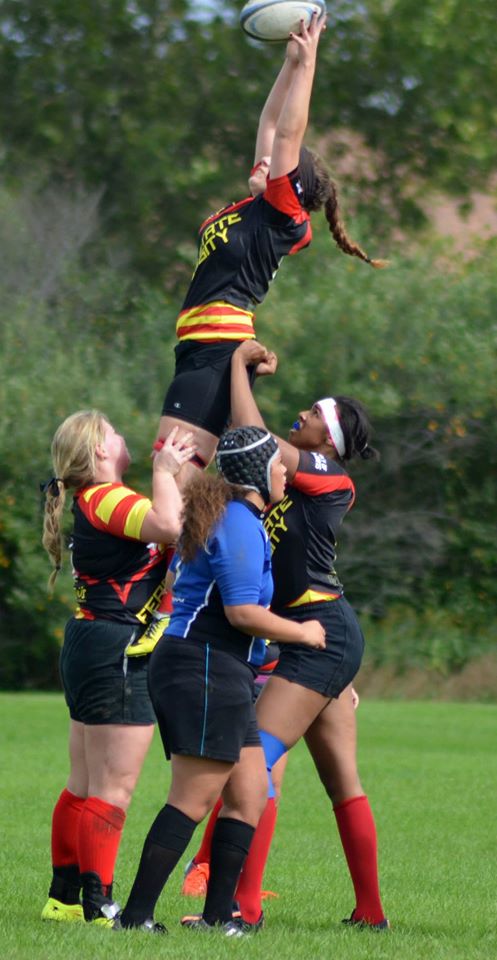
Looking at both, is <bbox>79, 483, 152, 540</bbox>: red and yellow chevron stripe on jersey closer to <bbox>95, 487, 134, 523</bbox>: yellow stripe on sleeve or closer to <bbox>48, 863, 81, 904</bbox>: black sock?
<bbox>95, 487, 134, 523</bbox>: yellow stripe on sleeve

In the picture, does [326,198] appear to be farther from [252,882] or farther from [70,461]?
[252,882]

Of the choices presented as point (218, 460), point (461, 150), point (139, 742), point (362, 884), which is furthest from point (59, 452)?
point (461, 150)

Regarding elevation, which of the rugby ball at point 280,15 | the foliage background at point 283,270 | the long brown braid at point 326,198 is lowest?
the foliage background at point 283,270

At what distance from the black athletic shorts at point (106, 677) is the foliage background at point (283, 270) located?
15.3 metres

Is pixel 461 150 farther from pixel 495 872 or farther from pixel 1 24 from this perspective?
pixel 495 872

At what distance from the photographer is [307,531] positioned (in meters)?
6.45

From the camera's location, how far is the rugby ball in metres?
6.86

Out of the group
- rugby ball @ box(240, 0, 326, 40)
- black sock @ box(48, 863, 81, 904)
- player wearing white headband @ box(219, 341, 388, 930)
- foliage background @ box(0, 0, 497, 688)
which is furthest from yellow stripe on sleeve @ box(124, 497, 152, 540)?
foliage background @ box(0, 0, 497, 688)

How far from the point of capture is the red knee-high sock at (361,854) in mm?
6336

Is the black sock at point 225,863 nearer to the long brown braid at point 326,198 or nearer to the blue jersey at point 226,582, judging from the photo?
the blue jersey at point 226,582

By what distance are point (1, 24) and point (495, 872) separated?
2792cm

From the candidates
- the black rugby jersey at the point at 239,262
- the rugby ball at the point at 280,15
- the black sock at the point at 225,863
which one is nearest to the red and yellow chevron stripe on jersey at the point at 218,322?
the black rugby jersey at the point at 239,262

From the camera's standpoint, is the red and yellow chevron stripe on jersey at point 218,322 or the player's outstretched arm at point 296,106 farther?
the red and yellow chevron stripe on jersey at point 218,322

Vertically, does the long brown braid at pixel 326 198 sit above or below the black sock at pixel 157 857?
above
